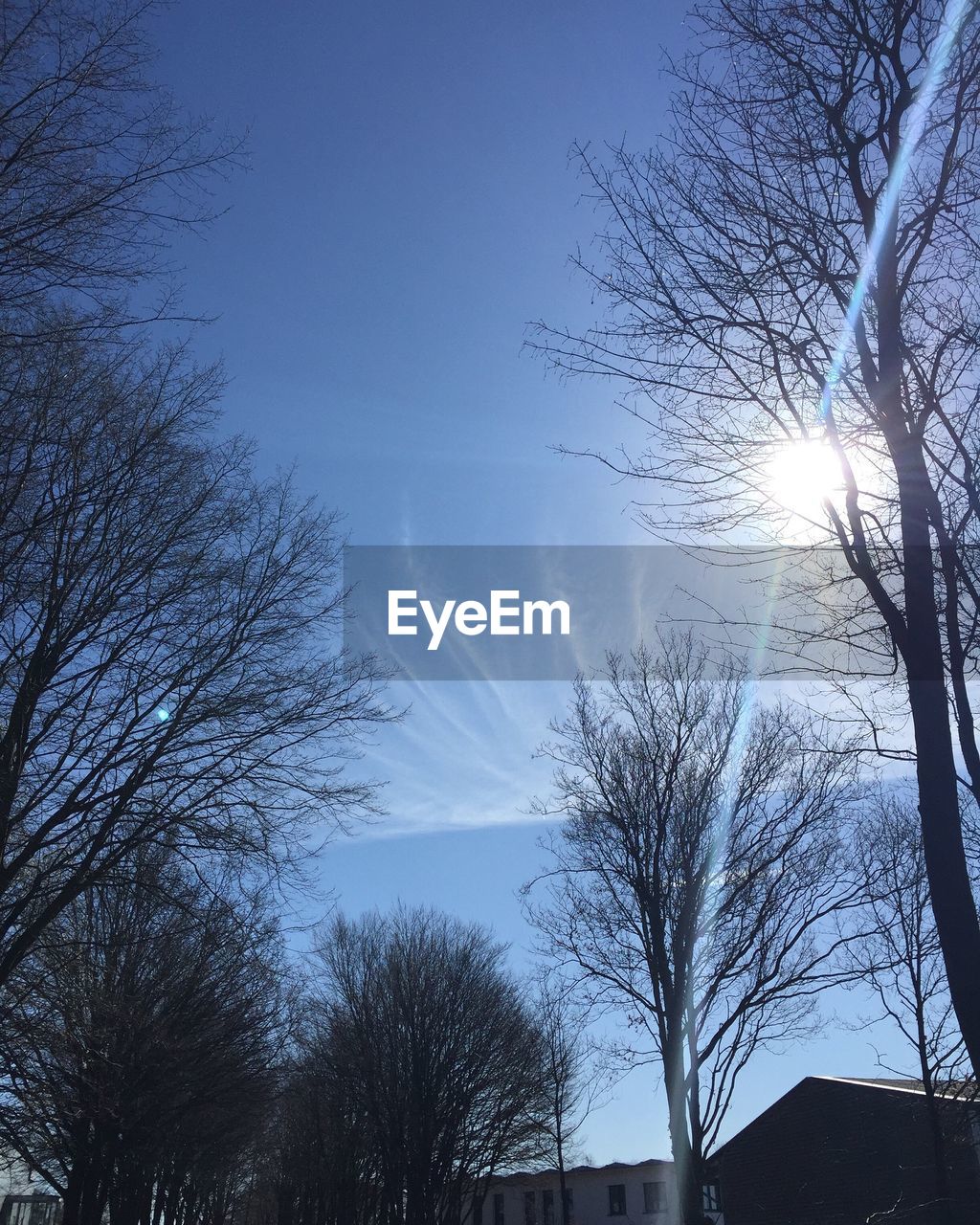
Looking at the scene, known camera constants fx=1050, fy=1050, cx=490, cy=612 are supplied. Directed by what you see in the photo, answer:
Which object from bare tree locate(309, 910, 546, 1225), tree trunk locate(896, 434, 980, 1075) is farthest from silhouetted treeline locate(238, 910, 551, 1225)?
tree trunk locate(896, 434, 980, 1075)

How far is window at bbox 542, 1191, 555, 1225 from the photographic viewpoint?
58.2 m

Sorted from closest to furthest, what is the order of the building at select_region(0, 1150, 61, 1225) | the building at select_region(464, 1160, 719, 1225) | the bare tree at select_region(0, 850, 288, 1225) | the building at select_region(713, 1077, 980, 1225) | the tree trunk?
the tree trunk → the bare tree at select_region(0, 850, 288, 1225) → the building at select_region(0, 1150, 61, 1225) → the building at select_region(713, 1077, 980, 1225) → the building at select_region(464, 1160, 719, 1225)

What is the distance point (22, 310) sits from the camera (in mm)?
6336

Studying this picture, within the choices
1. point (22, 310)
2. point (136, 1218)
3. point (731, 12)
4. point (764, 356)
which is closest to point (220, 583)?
point (22, 310)

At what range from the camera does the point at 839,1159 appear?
3412 centimetres

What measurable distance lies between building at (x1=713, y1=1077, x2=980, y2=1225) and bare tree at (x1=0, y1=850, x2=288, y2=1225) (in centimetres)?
1689

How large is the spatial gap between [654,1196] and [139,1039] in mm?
55199

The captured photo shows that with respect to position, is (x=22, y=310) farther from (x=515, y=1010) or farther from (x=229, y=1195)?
(x=229, y=1195)

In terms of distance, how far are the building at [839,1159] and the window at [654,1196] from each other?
86.4ft

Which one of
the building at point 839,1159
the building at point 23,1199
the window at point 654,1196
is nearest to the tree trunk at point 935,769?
the building at point 23,1199

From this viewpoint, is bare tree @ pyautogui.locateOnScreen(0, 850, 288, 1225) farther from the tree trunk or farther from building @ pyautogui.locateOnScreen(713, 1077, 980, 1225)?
building @ pyautogui.locateOnScreen(713, 1077, 980, 1225)

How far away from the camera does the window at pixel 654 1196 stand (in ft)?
203

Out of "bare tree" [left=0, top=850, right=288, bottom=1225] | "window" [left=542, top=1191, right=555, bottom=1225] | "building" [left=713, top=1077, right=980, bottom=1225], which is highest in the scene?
"bare tree" [left=0, top=850, right=288, bottom=1225]

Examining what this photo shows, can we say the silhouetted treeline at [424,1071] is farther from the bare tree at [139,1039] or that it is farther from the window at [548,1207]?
the window at [548,1207]
